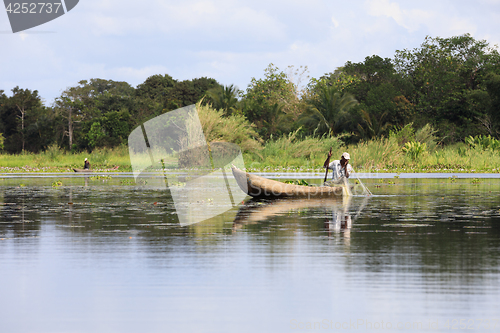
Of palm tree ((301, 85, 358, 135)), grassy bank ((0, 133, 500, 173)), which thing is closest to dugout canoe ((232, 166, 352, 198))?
grassy bank ((0, 133, 500, 173))

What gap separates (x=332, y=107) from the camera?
171 feet

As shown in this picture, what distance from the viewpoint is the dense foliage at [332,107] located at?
49.6m

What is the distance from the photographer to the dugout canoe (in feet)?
61.5

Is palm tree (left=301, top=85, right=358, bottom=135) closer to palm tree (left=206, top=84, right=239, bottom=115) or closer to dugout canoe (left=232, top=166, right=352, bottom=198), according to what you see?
palm tree (left=206, top=84, right=239, bottom=115)

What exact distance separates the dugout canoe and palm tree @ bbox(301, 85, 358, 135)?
107ft

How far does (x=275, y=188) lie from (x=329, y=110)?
34604 mm

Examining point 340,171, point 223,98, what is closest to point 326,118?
point 223,98

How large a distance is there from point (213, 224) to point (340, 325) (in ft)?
25.2

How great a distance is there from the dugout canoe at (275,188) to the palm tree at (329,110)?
32693mm

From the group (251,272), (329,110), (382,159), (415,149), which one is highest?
(329,110)

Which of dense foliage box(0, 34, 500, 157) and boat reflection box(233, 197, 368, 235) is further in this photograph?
dense foliage box(0, 34, 500, 157)

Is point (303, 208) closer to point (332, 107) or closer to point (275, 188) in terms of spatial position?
point (275, 188)

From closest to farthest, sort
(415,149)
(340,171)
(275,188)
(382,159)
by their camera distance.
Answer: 1. (275,188)
2. (340,171)
3. (382,159)
4. (415,149)

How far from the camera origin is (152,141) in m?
55.1
